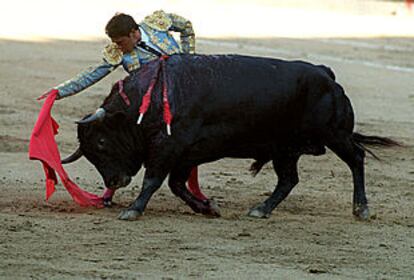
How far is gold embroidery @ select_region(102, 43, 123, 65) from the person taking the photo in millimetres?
7438

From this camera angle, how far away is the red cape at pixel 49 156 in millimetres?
7527

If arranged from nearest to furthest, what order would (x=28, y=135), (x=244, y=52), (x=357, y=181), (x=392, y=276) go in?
(x=392, y=276) → (x=357, y=181) → (x=28, y=135) → (x=244, y=52)

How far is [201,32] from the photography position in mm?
19078

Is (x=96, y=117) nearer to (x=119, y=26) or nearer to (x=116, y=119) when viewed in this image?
(x=116, y=119)

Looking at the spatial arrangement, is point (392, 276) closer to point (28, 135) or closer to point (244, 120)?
point (244, 120)

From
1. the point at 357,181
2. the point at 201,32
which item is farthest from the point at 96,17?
the point at 357,181

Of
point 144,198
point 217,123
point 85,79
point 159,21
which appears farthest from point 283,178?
point 85,79

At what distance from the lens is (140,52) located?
749 centimetres

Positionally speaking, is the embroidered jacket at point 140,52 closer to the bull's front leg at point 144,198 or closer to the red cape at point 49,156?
the red cape at point 49,156

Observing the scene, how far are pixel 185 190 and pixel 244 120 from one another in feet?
1.77

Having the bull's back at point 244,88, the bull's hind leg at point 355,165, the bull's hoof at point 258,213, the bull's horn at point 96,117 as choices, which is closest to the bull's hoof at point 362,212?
the bull's hind leg at point 355,165

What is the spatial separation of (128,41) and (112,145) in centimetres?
60

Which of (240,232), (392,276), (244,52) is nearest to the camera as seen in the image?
(392,276)

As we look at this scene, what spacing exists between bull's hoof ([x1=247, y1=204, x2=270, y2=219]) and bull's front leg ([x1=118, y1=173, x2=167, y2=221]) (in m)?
0.63
